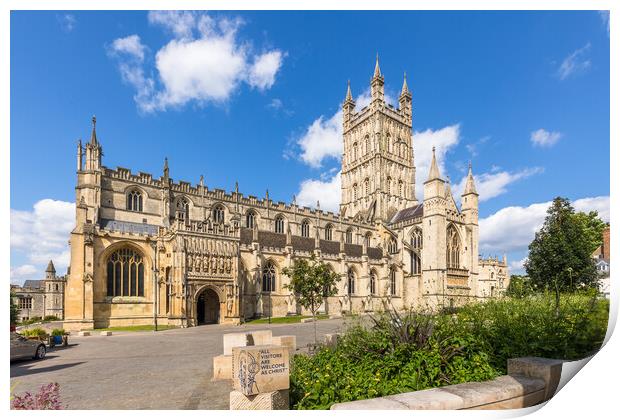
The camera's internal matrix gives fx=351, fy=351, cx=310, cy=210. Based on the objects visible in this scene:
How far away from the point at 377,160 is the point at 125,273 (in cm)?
4448

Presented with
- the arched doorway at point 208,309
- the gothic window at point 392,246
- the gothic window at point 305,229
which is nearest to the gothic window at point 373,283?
the gothic window at point 392,246

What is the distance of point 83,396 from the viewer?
→ 7.84 m

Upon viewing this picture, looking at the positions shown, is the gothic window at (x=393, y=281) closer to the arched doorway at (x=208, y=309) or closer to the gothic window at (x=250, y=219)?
the gothic window at (x=250, y=219)

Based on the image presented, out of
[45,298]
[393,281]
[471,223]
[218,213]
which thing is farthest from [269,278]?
[45,298]

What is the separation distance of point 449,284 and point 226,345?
40289mm

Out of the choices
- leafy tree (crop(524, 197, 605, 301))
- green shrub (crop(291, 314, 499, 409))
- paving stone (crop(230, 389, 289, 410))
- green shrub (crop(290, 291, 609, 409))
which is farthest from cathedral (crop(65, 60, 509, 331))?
paving stone (crop(230, 389, 289, 410))

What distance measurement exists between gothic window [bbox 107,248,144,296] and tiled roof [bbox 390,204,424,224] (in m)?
39.1

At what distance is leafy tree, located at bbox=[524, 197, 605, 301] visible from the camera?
86.8 ft

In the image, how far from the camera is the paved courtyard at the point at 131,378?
7.36m

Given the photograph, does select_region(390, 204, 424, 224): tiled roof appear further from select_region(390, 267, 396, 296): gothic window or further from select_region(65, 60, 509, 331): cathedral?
select_region(390, 267, 396, 296): gothic window

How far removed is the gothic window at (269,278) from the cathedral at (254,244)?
108 millimetres

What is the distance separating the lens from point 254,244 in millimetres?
36281

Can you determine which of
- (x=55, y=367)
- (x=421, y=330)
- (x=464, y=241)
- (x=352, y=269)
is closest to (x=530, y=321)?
(x=421, y=330)

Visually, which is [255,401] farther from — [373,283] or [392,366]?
[373,283]
